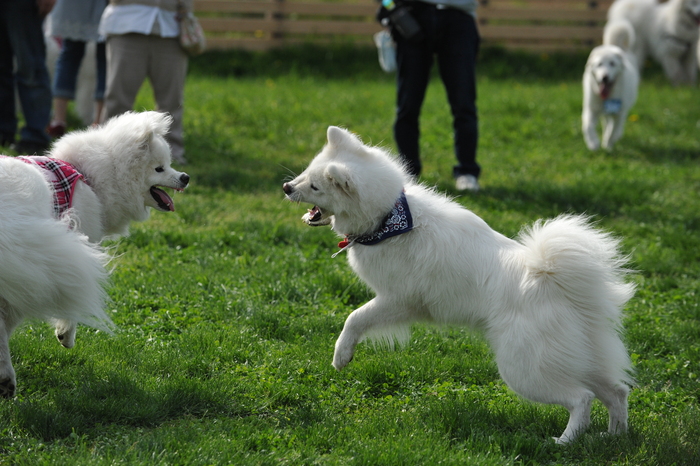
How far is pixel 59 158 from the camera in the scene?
3.60 metres

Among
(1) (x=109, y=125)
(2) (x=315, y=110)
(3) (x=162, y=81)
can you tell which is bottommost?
(2) (x=315, y=110)

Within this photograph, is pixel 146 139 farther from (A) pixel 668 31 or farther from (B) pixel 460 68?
(A) pixel 668 31

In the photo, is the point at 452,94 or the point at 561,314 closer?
the point at 561,314

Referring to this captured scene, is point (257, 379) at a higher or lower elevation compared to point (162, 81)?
lower

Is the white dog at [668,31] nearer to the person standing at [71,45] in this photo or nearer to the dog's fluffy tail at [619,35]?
the dog's fluffy tail at [619,35]

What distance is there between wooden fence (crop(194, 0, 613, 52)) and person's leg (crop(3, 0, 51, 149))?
6823 millimetres

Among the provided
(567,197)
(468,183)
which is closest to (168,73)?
(468,183)

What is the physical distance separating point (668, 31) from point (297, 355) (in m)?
13.0

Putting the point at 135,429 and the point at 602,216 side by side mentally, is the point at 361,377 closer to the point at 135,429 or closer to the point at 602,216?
the point at 135,429

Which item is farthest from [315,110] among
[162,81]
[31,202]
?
[31,202]

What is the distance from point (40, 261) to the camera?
2.87m

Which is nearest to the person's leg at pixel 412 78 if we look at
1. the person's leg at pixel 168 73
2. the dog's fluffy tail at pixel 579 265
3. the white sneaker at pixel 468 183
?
the white sneaker at pixel 468 183

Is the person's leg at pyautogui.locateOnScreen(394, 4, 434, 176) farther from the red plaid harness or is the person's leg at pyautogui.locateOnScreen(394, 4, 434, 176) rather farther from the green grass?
the red plaid harness

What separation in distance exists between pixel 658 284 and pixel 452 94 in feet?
8.77
